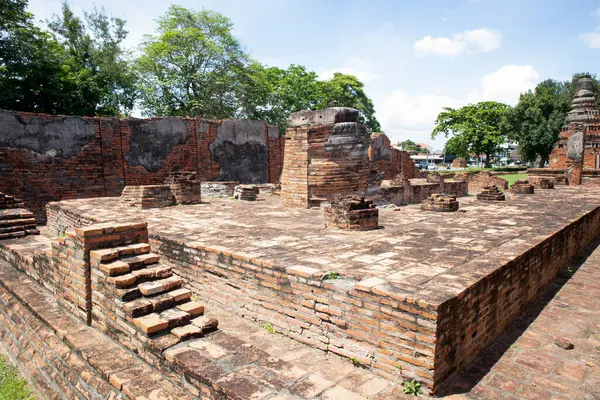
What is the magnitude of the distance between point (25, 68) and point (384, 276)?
17828 millimetres

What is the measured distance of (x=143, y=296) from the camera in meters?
2.94

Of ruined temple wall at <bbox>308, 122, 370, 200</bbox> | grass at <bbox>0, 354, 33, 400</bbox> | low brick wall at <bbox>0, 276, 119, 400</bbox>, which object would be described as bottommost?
grass at <bbox>0, 354, 33, 400</bbox>

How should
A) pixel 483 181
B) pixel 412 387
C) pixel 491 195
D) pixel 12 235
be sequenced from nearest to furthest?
pixel 412 387 → pixel 12 235 → pixel 491 195 → pixel 483 181

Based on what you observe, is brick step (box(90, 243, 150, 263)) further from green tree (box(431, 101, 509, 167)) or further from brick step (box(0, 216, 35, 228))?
green tree (box(431, 101, 509, 167))

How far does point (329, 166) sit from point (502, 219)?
9.69 ft

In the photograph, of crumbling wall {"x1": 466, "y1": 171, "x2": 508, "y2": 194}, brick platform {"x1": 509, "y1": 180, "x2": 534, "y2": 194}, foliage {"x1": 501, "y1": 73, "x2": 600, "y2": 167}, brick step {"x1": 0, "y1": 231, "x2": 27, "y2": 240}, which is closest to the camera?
brick step {"x1": 0, "y1": 231, "x2": 27, "y2": 240}

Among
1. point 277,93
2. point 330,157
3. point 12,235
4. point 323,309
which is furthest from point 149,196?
point 277,93

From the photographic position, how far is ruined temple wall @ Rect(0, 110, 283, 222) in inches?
351

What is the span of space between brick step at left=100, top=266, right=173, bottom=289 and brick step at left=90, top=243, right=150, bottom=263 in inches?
2.5

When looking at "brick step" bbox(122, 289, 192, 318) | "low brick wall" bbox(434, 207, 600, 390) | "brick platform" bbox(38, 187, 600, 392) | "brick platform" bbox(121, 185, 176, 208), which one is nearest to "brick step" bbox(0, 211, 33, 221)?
"brick platform" bbox(38, 187, 600, 392)

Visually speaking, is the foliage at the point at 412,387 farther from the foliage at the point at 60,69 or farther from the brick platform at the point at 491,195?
the foliage at the point at 60,69

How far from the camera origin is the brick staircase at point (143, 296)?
2.71 metres

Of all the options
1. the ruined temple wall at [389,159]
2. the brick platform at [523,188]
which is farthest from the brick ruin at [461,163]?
the brick platform at [523,188]

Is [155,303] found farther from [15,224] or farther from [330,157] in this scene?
[330,157]
